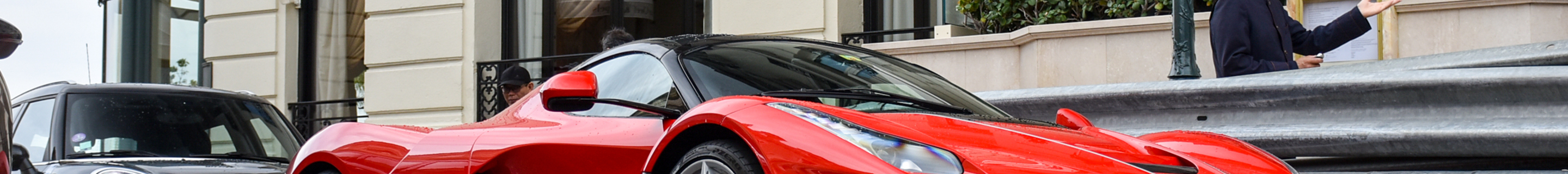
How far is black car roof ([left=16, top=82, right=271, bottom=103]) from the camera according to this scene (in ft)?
21.3

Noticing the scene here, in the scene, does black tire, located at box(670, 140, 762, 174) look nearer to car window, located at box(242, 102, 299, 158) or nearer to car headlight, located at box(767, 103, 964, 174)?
car headlight, located at box(767, 103, 964, 174)

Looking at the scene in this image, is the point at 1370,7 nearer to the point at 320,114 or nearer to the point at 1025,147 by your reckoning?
the point at 1025,147

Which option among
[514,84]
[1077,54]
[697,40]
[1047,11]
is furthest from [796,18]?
[697,40]

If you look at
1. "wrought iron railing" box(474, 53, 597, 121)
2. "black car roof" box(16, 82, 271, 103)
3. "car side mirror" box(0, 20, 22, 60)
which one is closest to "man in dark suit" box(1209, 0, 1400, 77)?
"black car roof" box(16, 82, 271, 103)

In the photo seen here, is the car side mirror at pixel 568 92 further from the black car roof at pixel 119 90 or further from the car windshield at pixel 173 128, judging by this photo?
the black car roof at pixel 119 90

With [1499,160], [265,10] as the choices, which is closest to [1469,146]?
[1499,160]

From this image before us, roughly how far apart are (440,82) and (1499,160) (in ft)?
30.2

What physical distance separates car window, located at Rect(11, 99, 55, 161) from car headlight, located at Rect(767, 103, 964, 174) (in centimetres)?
425

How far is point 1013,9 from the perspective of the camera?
9.59 m

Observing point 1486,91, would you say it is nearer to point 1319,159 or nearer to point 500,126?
point 1319,159

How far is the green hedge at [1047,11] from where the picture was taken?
9.21 meters

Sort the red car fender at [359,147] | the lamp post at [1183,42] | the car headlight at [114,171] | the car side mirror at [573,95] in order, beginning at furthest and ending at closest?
the lamp post at [1183,42] → the car headlight at [114,171] → the red car fender at [359,147] → the car side mirror at [573,95]

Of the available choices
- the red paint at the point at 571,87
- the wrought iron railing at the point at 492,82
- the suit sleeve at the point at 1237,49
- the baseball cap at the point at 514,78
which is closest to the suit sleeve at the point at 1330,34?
the suit sleeve at the point at 1237,49

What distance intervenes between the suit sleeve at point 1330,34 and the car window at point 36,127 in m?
5.36
